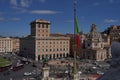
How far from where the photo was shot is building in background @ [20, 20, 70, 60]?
7306cm

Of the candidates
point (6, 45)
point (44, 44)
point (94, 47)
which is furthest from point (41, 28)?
point (6, 45)

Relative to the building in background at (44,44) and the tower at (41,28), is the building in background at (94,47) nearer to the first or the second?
the building in background at (44,44)

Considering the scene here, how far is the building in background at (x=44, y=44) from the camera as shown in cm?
7306

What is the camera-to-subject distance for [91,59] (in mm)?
67375

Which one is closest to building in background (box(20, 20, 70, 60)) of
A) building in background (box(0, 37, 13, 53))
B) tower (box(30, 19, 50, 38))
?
tower (box(30, 19, 50, 38))

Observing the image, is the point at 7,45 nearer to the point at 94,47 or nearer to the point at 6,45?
the point at 6,45

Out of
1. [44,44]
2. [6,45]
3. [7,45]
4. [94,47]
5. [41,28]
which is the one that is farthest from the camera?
[7,45]

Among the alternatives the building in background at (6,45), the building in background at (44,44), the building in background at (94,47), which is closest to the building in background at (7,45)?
the building in background at (6,45)

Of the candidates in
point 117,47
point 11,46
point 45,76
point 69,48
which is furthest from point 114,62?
point 11,46

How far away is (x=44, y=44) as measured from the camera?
74062 millimetres

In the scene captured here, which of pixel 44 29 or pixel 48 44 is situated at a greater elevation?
pixel 44 29

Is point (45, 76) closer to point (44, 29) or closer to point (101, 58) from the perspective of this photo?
point (101, 58)

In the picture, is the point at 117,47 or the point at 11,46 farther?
the point at 11,46

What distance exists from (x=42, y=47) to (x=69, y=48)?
10995 millimetres
